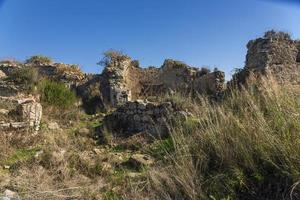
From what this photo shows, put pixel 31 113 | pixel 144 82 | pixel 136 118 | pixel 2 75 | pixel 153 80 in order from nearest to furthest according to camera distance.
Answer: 1. pixel 136 118
2. pixel 31 113
3. pixel 2 75
4. pixel 153 80
5. pixel 144 82

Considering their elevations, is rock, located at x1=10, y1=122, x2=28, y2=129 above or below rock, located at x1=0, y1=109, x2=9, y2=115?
below

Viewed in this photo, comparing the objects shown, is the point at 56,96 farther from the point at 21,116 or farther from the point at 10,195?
the point at 10,195

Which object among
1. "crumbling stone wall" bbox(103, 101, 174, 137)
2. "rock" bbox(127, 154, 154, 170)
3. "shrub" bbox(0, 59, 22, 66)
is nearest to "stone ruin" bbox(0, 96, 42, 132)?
"crumbling stone wall" bbox(103, 101, 174, 137)

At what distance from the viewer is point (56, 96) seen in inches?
555

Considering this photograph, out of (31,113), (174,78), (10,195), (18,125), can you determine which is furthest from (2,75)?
(10,195)

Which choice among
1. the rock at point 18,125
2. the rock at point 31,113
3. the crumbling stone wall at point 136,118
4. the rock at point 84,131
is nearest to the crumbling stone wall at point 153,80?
the crumbling stone wall at point 136,118

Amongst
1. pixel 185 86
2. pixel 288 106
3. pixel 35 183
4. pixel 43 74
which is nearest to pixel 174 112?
pixel 35 183

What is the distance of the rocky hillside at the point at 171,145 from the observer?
3922 mm

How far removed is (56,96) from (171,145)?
8.67m

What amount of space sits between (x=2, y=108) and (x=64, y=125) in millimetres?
1820

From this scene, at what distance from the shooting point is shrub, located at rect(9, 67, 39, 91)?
618 inches

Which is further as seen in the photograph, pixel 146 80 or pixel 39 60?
pixel 39 60

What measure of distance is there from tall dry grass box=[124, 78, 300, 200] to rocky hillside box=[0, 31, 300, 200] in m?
0.01

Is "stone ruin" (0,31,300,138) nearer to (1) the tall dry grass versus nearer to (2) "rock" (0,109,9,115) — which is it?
(2) "rock" (0,109,9,115)
